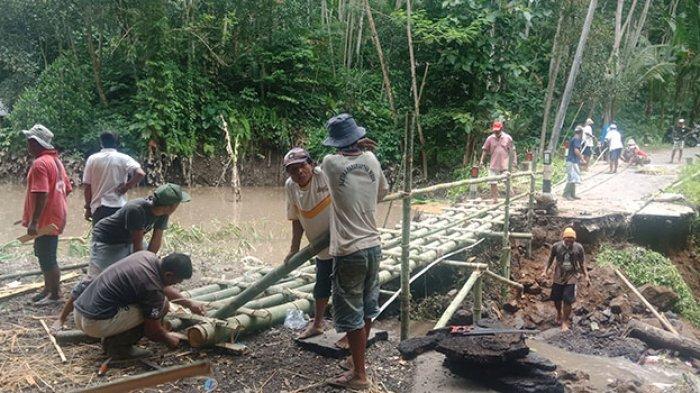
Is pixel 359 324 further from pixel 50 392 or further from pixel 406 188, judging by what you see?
pixel 50 392

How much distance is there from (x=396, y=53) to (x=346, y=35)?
1854 mm

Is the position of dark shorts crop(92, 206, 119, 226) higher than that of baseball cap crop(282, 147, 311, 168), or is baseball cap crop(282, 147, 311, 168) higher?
baseball cap crop(282, 147, 311, 168)

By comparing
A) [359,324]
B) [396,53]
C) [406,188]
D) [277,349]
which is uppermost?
[396,53]

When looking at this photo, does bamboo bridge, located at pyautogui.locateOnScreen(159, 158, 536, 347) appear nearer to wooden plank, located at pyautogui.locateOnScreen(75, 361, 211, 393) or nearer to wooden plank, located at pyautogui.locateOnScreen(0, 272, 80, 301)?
wooden plank, located at pyautogui.locateOnScreen(0, 272, 80, 301)

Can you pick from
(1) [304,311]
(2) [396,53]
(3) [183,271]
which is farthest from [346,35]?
(3) [183,271]

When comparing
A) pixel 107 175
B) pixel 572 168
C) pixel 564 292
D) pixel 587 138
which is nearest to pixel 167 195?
pixel 107 175

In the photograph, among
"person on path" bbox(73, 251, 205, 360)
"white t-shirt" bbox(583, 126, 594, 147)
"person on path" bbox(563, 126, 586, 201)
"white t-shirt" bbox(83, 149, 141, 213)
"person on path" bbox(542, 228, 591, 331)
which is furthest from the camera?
"white t-shirt" bbox(583, 126, 594, 147)

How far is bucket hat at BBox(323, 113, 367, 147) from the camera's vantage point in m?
3.52

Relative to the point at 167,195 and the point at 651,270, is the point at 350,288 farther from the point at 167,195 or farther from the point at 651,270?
the point at 651,270

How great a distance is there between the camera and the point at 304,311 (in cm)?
498

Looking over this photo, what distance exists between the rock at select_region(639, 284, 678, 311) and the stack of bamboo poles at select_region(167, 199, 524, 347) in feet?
8.78

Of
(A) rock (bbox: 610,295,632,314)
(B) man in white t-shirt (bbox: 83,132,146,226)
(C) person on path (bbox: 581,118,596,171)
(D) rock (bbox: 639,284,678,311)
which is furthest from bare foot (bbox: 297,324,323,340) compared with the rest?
(C) person on path (bbox: 581,118,596,171)

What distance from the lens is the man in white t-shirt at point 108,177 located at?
4.87m

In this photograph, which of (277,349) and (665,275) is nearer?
(277,349)
